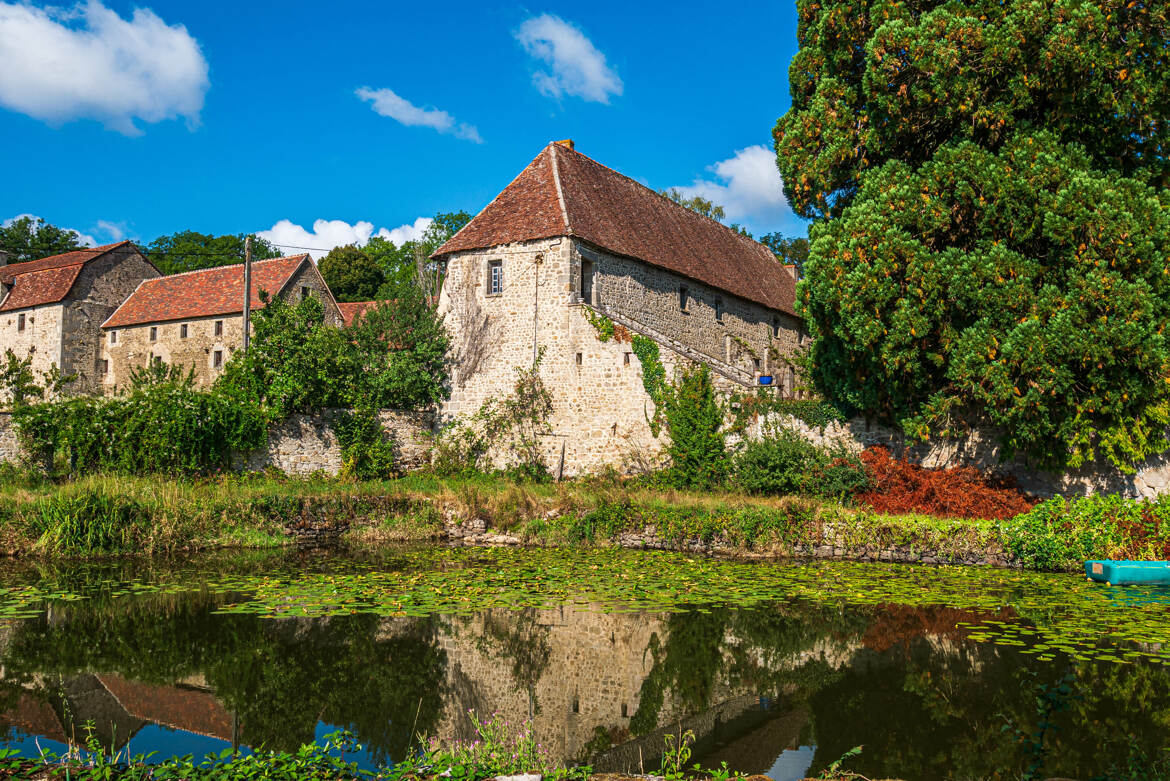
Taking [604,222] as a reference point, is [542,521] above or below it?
below

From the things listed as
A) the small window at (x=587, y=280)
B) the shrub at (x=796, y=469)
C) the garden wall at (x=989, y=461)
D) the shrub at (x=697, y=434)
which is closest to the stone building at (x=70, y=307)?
the small window at (x=587, y=280)

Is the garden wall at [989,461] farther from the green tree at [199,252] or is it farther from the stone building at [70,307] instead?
the green tree at [199,252]

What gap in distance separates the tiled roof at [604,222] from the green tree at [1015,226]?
29.7 ft

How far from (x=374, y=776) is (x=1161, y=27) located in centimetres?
1814

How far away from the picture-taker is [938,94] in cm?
1591

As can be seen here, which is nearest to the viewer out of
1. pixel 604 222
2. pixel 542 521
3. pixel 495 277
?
pixel 542 521

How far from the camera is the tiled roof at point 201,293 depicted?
37.2 meters

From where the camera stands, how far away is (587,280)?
79.6 ft

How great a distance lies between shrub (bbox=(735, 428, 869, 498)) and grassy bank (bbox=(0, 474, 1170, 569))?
2.97 feet

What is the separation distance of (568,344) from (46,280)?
31152 millimetres

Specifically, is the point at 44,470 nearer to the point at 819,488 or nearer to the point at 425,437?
the point at 425,437

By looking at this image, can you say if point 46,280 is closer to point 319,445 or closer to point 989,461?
point 319,445

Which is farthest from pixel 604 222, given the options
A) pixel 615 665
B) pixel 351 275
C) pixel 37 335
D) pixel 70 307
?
pixel 351 275

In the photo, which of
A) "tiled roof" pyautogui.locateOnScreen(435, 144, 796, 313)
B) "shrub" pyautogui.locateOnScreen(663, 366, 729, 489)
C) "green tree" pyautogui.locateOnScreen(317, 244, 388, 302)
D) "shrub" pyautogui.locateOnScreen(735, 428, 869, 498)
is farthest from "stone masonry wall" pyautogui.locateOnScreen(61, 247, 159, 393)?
"shrub" pyautogui.locateOnScreen(735, 428, 869, 498)
